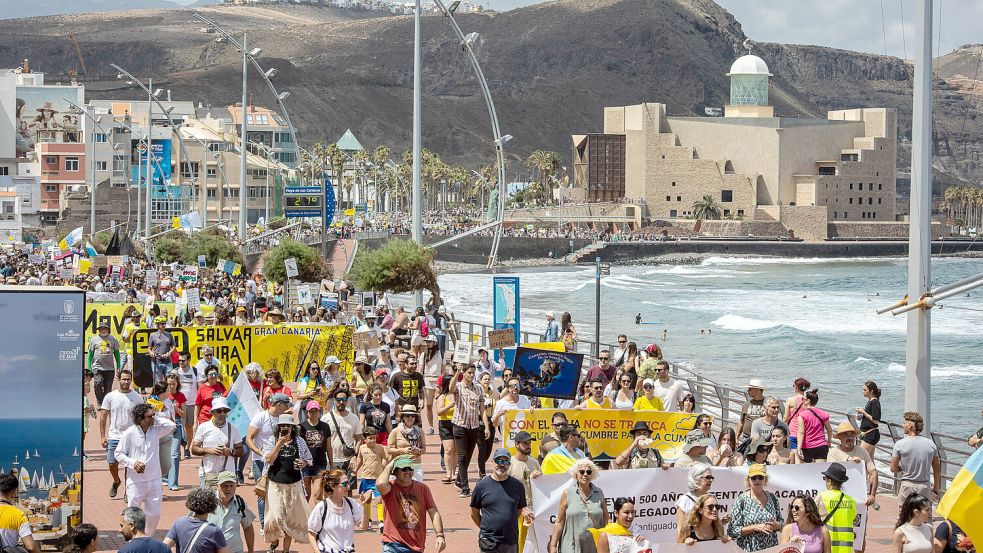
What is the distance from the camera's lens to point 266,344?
1841 cm

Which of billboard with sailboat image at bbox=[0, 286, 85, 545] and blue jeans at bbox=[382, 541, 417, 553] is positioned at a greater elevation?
billboard with sailboat image at bbox=[0, 286, 85, 545]

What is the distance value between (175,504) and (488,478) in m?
4.58

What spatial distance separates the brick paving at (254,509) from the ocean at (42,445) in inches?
42.9

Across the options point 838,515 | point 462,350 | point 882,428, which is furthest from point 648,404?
point 462,350

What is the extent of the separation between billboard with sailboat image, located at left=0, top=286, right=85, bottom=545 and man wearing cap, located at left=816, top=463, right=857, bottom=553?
18.6 feet

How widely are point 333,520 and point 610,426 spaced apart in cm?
433

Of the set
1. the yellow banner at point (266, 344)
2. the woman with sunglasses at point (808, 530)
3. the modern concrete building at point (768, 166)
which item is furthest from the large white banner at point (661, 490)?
the modern concrete building at point (768, 166)

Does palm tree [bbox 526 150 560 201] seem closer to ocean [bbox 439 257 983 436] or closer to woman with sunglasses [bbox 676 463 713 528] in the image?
ocean [bbox 439 257 983 436]

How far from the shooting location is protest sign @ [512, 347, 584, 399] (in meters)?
16.4

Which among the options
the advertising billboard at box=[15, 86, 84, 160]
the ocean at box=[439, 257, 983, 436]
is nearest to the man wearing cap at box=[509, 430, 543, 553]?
the ocean at box=[439, 257, 983, 436]

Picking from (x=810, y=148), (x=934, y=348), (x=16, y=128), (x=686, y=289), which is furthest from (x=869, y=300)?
(x=16, y=128)

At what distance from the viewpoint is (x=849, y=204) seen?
Result: 145375mm

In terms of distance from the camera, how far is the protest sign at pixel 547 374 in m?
16.4

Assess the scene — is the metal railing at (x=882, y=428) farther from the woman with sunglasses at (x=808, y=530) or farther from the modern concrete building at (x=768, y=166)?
the modern concrete building at (x=768, y=166)
